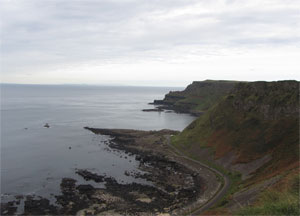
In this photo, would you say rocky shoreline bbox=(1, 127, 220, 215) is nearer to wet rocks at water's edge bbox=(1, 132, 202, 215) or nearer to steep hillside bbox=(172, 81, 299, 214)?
wet rocks at water's edge bbox=(1, 132, 202, 215)

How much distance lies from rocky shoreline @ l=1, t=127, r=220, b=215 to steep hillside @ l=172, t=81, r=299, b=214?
33.9 ft

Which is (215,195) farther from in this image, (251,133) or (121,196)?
(251,133)

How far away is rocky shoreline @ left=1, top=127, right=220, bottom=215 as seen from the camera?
47750 mm

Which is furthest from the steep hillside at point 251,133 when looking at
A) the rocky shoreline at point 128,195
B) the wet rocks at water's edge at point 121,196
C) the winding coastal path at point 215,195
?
the wet rocks at water's edge at point 121,196

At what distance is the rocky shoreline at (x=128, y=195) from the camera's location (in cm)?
4775

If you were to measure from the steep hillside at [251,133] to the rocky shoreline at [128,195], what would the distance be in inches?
406

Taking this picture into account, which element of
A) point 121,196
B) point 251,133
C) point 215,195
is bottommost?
point 121,196

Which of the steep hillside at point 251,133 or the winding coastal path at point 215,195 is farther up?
the steep hillside at point 251,133

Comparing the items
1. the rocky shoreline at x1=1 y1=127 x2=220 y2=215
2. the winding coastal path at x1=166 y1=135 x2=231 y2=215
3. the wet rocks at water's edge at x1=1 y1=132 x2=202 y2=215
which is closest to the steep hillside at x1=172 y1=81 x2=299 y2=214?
the winding coastal path at x1=166 y1=135 x2=231 y2=215

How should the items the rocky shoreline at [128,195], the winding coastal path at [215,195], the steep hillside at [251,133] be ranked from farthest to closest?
the steep hillside at [251,133] < the rocky shoreline at [128,195] < the winding coastal path at [215,195]

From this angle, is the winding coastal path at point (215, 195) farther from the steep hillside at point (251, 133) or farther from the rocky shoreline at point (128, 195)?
the rocky shoreline at point (128, 195)

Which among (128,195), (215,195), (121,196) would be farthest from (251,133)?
(121,196)

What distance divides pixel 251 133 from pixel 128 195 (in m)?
42.3

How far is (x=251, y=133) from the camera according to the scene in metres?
77.1
